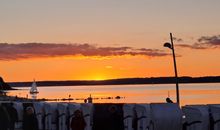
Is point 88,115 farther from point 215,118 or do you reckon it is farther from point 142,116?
point 215,118

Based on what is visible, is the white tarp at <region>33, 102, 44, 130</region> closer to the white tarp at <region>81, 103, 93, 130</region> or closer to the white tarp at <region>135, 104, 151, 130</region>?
the white tarp at <region>81, 103, 93, 130</region>

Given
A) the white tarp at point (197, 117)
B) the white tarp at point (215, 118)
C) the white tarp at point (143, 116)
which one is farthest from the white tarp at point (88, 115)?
the white tarp at point (215, 118)

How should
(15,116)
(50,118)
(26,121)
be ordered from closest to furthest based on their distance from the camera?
(26,121) < (15,116) < (50,118)

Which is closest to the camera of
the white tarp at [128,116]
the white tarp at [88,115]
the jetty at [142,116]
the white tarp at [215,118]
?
the white tarp at [215,118]

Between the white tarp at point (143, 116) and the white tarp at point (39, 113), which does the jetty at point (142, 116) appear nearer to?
the white tarp at point (143, 116)

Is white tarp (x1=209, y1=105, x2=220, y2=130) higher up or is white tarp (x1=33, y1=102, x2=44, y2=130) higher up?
white tarp (x1=33, y1=102, x2=44, y2=130)

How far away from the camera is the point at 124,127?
2134 cm

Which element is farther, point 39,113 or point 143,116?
point 39,113

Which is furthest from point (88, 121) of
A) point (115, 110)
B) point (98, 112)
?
point (115, 110)

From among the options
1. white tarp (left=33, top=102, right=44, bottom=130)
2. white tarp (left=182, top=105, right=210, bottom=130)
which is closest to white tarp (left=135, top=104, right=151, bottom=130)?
white tarp (left=182, top=105, right=210, bottom=130)

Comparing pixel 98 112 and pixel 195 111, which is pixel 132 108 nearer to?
pixel 98 112

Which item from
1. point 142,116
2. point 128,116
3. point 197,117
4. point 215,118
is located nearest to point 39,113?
point 128,116

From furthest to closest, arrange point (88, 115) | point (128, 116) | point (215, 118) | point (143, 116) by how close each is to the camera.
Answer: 1. point (88, 115)
2. point (128, 116)
3. point (143, 116)
4. point (215, 118)

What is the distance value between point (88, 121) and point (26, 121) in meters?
4.29
